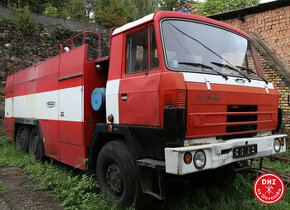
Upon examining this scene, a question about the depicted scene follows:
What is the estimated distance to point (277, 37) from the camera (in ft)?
30.0

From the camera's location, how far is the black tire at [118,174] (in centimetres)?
355

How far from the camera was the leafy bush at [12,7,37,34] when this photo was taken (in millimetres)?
12961

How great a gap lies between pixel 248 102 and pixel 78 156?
9.58ft

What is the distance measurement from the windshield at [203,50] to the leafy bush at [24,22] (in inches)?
450

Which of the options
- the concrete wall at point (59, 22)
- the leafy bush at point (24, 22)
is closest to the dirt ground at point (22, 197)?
the leafy bush at point (24, 22)

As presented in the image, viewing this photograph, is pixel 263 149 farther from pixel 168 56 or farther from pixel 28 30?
pixel 28 30

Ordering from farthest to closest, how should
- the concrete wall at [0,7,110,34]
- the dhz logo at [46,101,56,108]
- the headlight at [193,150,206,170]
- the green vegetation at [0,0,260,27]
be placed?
the green vegetation at [0,0,260,27] → the concrete wall at [0,7,110,34] → the dhz logo at [46,101,56,108] → the headlight at [193,150,206,170]

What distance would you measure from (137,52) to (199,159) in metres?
1.66

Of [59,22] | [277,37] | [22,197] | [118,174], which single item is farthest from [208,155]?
[59,22]

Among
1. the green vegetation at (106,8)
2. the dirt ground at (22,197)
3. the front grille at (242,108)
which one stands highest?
the green vegetation at (106,8)

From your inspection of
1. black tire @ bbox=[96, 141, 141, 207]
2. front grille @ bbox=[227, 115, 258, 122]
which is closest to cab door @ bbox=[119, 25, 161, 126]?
black tire @ bbox=[96, 141, 141, 207]

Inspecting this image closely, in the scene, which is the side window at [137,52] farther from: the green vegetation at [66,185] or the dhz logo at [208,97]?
the green vegetation at [66,185]

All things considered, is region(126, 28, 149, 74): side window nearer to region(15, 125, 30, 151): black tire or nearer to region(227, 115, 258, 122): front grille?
region(227, 115, 258, 122): front grille

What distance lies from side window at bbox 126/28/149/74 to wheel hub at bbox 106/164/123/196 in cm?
137
